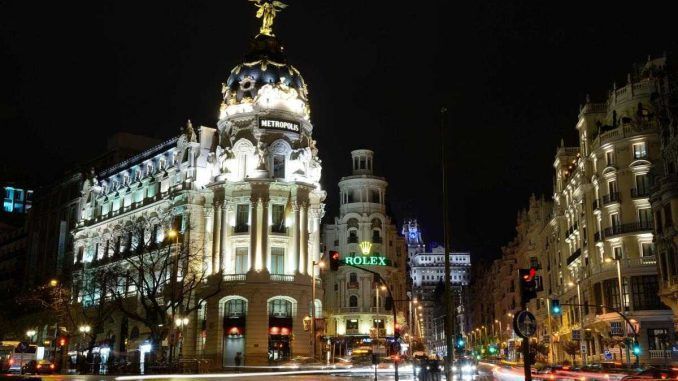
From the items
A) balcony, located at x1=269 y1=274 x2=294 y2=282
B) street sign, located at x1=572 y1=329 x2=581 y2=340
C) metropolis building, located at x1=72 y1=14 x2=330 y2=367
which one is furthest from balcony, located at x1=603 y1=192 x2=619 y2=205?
balcony, located at x1=269 y1=274 x2=294 y2=282

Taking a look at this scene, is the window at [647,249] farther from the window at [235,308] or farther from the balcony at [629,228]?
the window at [235,308]

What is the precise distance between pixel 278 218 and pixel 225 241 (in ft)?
20.6

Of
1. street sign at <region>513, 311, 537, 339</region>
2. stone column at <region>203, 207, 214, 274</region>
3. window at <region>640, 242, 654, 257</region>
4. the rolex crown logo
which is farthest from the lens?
the rolex crown logo

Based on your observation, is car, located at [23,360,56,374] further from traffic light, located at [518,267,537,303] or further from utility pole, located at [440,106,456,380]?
traffic light, located at [518,267,537,303]

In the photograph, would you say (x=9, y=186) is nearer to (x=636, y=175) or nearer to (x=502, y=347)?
(x=502, y=347)

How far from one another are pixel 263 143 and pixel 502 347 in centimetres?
6787

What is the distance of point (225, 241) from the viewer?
76.8 m

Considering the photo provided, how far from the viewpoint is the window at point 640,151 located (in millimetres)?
60250

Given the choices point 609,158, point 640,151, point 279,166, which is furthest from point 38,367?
point 640,151

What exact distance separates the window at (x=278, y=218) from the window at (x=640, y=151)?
119 feet

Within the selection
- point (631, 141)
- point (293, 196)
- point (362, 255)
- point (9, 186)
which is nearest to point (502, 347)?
point (362, 255)

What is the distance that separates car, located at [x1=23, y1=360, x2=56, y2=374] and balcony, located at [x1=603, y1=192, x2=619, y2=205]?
4939 centimetres

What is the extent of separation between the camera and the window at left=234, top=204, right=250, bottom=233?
3036 inches

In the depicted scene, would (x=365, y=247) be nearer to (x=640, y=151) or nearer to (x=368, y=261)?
(x=368, y=261)
